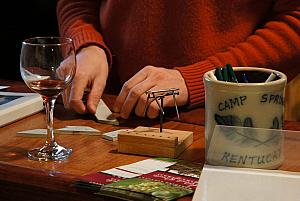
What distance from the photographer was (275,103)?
0.83 m

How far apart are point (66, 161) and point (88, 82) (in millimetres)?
383

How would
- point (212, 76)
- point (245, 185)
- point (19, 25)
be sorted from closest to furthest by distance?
1. point (245, 185)
2. point (212, 76)
3. point (19, 25)

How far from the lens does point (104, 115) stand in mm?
1163

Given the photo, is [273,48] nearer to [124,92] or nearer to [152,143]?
[124,92]

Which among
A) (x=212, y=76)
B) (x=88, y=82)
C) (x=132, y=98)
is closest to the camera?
(x=212, y=76)

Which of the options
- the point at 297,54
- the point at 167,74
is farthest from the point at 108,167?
the point at 297,54

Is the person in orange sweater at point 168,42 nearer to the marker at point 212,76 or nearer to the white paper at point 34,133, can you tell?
the white paper at point 34,133

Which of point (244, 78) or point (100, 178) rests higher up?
point (244, 78)

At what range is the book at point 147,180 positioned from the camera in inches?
29.4

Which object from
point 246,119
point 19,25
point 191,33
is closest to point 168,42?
point 191,33

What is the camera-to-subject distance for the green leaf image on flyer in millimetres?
743

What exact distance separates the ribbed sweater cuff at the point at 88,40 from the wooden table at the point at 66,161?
0.36 metres

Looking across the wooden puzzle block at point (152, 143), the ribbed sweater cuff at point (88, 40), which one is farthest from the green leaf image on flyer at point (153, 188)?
the ribbed sweater cuff at point (88, 40)

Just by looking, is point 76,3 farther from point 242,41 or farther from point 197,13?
point 242,41
